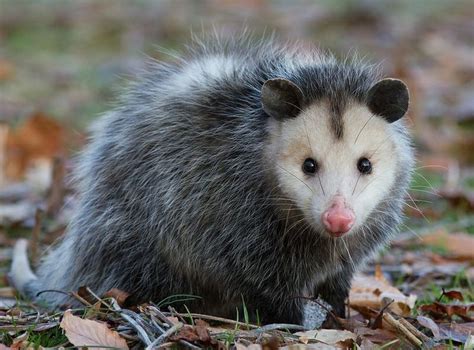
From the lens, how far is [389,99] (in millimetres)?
2693

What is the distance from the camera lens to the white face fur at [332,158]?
2.50m

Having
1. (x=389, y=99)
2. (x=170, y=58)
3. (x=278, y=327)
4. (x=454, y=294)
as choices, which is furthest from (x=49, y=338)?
(x=170, y=58)

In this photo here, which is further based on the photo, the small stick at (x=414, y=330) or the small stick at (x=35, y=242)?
the small stick at (x=35, y=242)

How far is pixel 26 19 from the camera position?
26.9 feet

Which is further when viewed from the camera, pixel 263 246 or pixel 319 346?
pixel 263 246

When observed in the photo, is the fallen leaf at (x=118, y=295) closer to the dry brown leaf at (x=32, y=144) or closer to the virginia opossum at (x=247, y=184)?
the virginia opossum at (x=247, y=184)

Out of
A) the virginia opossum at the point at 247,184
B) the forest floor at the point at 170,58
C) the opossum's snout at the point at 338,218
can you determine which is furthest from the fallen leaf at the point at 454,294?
the opossum's snout at the point at 338,218

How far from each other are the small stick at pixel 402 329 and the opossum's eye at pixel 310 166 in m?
0.46

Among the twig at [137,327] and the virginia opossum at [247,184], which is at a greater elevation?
the virginia opossum at [247,184]

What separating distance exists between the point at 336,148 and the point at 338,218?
26cm

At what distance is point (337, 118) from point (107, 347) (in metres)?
0.88

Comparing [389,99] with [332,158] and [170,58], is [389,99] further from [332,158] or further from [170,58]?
[170,58]

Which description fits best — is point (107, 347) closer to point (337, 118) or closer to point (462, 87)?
point (337, 118)

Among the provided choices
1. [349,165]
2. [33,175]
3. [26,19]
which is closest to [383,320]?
[349,165]
